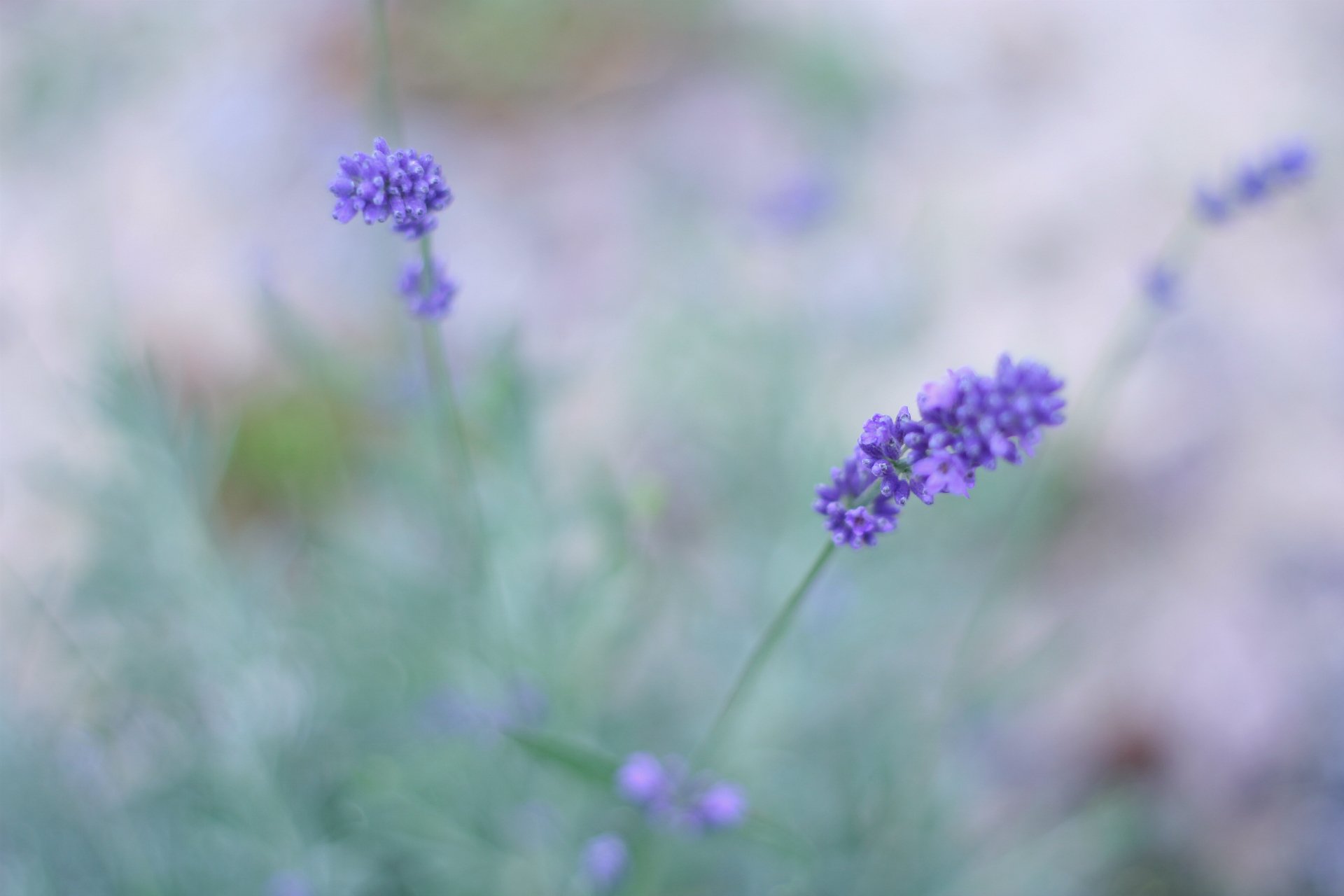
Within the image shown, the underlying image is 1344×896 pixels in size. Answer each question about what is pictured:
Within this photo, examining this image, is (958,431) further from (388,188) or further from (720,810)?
(720,810)

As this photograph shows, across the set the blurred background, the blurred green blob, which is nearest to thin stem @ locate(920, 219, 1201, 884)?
the blurred background

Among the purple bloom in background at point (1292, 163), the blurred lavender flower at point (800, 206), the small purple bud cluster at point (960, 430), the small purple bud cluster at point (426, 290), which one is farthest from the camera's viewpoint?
the blurred lavender flower at point (800, 206)

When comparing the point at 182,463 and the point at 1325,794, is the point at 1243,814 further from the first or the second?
the point at 182,463

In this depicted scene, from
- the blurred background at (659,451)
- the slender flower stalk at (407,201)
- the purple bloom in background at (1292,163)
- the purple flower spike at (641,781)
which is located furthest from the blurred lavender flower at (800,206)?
the purple flower spike at (641,781)

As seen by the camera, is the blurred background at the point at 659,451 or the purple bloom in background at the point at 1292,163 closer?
the purple bloom in background at the point at 1292,163

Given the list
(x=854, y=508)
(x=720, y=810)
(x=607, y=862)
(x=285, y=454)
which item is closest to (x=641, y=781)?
(x=720, y=810)

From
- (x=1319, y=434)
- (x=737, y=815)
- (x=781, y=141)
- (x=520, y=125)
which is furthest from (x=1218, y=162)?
(x=737, y=815)

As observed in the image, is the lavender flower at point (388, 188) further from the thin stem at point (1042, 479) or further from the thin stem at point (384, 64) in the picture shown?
the thin stem at point (1042, 479)

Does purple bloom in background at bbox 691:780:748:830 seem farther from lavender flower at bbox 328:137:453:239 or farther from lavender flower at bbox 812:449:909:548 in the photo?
lavender flower at bbox 328:137:453:239
